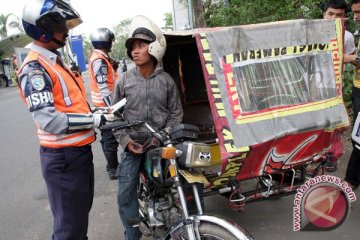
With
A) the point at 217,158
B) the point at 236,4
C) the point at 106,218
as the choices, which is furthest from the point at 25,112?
the point at 217,158

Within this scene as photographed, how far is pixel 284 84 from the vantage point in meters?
2.71

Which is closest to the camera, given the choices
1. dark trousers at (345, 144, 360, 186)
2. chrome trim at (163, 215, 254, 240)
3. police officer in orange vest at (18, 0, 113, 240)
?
chrome trim at (163, 215, 254, 240)

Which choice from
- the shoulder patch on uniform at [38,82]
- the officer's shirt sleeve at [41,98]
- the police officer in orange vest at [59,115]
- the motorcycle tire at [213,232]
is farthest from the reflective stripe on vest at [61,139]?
the motorcycle tire at [213,232]

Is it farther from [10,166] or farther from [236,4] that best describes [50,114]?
[236,4]

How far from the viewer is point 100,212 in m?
4.09

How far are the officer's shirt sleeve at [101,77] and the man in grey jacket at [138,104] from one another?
1.85 m

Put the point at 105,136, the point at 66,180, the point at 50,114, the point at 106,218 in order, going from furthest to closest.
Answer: the point at 105,136, the point at 106,218, the point at 66,180, the point at 50,114

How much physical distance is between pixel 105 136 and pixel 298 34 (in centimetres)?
299

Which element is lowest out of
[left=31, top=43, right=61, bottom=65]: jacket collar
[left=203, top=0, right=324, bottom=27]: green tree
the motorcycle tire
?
the motorcycle tire

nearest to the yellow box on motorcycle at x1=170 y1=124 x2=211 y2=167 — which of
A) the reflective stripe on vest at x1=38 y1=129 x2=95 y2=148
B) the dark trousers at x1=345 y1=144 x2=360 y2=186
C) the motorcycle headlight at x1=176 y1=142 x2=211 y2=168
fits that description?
the motorcycle headlight at x1=176 y1=142 x2=211 y2=168

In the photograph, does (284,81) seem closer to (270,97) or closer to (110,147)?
(270,97)

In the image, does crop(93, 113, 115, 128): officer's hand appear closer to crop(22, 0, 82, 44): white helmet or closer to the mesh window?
crop(22, 0, 82, 44): white helmet

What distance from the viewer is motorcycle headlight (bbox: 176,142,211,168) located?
2287 mm

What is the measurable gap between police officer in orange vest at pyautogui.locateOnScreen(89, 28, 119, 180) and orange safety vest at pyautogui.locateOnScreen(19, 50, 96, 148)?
7.46ft
